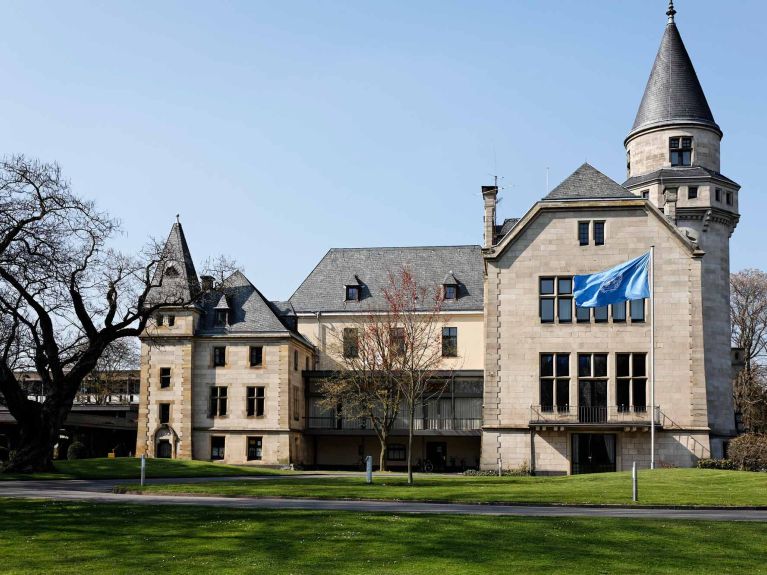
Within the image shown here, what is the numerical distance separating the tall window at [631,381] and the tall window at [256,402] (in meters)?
25.6

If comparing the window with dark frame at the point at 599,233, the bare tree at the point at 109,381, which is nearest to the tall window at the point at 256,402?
the bare tree at the point at 109,381

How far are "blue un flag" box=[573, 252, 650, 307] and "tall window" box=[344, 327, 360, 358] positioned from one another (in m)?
24.4

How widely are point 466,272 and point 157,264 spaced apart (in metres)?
29.2

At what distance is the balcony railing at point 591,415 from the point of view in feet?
159

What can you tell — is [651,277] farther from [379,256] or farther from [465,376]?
[379,256]

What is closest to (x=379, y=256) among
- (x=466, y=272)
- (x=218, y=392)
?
(x=466, y=272)

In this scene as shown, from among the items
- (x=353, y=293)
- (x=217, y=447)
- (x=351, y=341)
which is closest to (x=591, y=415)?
(x=351, y=341)

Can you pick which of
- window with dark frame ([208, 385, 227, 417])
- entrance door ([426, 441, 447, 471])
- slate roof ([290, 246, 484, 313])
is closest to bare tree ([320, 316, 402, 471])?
slate roof ([290, 246, 484, 313])

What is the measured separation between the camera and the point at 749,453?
4453 cm

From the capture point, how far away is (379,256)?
Result: 235 ft

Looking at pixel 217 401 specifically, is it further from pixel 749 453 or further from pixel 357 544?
pixel 357 544

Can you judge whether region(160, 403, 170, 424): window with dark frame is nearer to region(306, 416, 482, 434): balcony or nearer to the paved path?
region(306, 416, 482, 434): balcony

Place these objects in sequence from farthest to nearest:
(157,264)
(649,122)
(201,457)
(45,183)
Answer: (201,457) → (649,122) → (157,264) → (45,183)

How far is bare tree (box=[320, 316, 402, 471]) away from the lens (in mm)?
57656
